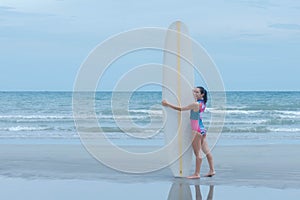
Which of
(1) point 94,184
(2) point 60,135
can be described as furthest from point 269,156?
(2) point 60,135

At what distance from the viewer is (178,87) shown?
10375mm

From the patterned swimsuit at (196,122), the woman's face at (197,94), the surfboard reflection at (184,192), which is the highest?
the woman's face at (197,94)

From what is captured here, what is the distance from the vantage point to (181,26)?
10.5 meters

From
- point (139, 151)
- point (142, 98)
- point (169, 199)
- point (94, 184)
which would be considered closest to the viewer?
point (169, 199)

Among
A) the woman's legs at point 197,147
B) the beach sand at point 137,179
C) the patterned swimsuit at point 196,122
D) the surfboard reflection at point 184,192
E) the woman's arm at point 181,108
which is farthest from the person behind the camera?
the woman's legs at point 197,147

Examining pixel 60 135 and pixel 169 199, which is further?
pixel 60 135

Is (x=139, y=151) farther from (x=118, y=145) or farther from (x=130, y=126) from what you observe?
(x=130, y=126)

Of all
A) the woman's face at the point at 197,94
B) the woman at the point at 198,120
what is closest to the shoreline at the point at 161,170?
the woman at the point at 198,120

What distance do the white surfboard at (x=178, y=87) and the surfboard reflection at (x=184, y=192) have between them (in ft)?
2.29

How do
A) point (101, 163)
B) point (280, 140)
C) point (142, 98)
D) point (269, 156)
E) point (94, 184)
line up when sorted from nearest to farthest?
point (94, 184)
point (101, 163)
point (269, 156)
point (280, 140)
point (142, 98)

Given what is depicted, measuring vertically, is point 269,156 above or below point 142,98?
below

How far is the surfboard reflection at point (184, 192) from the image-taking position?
351 inches

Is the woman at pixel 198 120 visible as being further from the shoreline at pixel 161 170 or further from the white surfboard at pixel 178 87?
the shoreline at pixel 161 170

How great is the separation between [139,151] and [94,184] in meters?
4.84
